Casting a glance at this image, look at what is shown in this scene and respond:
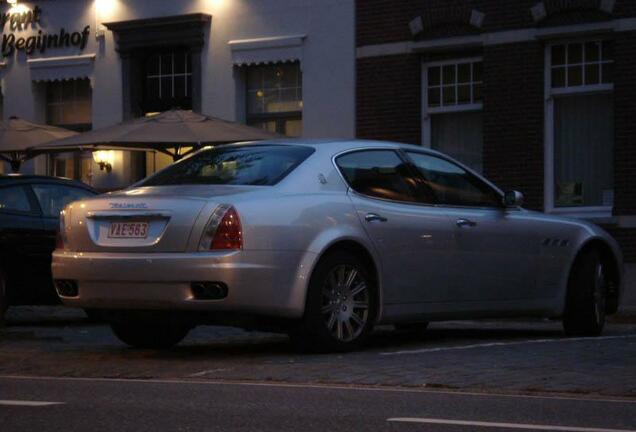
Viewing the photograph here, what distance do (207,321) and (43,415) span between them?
110 inches

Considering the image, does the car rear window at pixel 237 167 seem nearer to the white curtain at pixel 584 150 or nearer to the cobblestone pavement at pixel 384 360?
the cobblestone pavement at pixel 384 360

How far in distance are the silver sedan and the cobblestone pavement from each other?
0.29 metres

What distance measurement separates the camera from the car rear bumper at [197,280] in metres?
9.90

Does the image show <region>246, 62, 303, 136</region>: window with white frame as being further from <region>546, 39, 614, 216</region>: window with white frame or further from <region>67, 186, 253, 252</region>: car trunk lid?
<region>67, 186, 253, 252</region>: car trunk lid

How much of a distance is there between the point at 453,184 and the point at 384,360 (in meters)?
2.30

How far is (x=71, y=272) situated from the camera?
10.5m

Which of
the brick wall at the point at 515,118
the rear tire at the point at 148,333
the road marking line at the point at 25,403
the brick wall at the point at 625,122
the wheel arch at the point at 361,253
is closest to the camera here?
the road marking line at the point at 25,403

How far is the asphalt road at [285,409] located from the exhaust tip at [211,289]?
3.53 feet

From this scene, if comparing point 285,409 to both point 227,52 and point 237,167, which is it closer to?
point 237,167

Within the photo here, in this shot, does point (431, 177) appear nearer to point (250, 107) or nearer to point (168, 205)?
point (168, 205)

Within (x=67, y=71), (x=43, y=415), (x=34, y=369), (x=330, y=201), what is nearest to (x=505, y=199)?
(x=330, y=201)

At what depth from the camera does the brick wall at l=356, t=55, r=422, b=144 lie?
73.1ft

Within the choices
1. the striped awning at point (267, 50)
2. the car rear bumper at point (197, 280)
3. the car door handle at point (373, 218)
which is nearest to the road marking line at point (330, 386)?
the car rear bumper at point (197, 280)

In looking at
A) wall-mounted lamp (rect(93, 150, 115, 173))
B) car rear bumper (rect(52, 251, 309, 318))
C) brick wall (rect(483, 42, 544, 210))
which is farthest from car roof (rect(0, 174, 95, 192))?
wall-mounted lamp (rect(93, 150, 115, 173))
